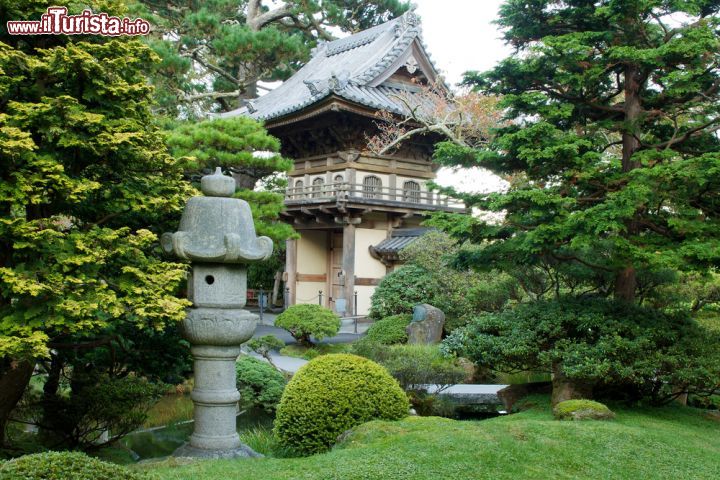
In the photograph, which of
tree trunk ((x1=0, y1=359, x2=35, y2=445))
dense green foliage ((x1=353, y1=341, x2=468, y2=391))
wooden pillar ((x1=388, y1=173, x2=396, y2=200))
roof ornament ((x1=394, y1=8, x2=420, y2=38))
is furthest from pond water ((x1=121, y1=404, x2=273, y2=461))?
roof ornament ((x1=394, y1=8, x2=420, y2=38))

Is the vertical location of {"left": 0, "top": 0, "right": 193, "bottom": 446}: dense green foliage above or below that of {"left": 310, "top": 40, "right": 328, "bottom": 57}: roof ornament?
below

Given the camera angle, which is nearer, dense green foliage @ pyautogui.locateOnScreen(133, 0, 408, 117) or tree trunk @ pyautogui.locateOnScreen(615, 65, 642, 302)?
tree trunk @ pyautogui.locateOnScreen(615, 65, 642, 302)

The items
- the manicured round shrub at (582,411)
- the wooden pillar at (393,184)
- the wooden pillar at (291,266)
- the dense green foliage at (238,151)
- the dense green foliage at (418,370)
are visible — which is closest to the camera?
the manicured round shrub at (582,411)

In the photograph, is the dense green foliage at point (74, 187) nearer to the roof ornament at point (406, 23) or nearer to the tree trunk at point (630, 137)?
the tree trunk at point (630, 137)

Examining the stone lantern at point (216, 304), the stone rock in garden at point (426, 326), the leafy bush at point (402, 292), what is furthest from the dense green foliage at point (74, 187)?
the leafy bush at point (402, 292)

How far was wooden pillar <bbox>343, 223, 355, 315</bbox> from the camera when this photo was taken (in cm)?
1972

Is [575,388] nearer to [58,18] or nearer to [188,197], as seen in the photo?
[188,197]

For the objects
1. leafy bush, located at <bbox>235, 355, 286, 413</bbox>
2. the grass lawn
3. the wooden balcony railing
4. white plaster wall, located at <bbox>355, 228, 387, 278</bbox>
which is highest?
the wooden balcony railing

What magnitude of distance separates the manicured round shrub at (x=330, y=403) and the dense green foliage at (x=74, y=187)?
1942 mm

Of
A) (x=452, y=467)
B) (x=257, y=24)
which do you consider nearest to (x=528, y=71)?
(x=452, y=467)

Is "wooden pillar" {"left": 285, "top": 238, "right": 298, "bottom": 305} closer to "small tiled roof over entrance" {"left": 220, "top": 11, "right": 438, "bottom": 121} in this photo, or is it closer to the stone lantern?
"small tiled roof over entrance" {"left": 220, "top": 11, "right": 438, "bottom": 121}

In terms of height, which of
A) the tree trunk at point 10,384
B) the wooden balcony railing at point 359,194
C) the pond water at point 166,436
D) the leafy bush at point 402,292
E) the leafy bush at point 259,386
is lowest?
the pond water at point 166,436

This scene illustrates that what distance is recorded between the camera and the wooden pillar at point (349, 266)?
64.7ft

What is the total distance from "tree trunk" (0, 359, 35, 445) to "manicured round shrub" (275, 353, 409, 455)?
2559 millimetres
